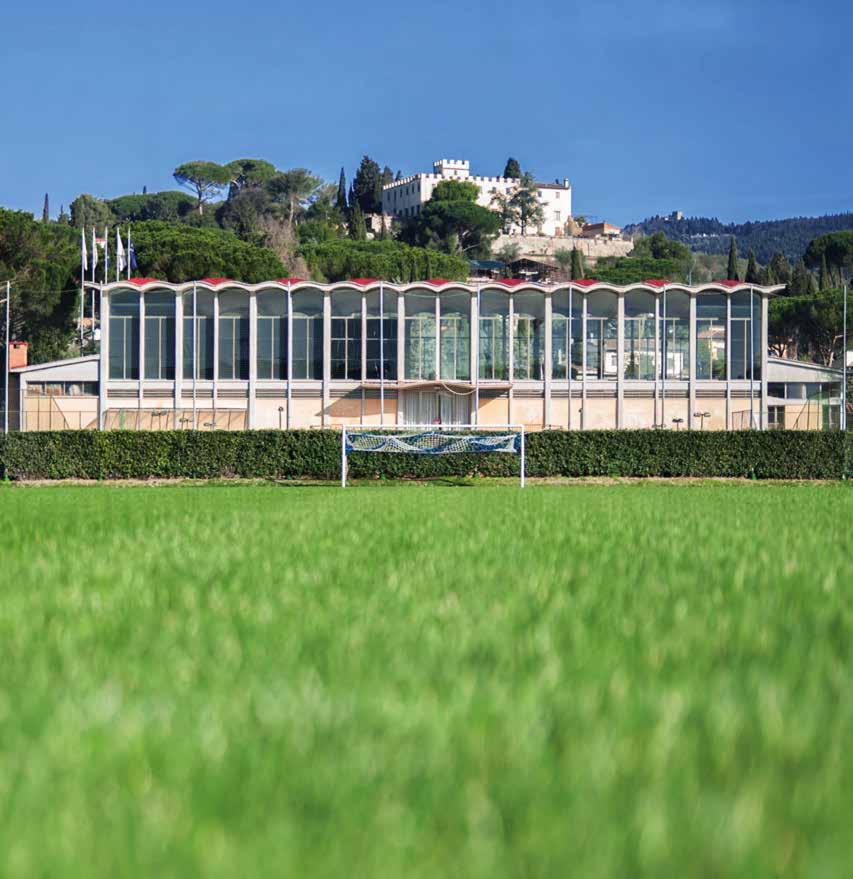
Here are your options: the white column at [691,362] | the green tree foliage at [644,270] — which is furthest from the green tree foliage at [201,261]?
the green tree foliage at [644,270]

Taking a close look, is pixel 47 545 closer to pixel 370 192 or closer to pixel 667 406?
pixel 667 406

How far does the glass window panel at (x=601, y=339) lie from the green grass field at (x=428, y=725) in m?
45.1

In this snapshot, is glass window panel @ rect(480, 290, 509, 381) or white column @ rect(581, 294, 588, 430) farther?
glass window panel @ rect(480, 290, 509, 381)

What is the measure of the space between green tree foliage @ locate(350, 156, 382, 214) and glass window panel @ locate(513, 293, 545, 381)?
14740 cm

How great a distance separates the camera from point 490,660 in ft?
13.0

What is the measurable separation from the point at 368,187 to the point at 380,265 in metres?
96.0

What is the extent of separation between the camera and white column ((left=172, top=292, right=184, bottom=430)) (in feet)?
163

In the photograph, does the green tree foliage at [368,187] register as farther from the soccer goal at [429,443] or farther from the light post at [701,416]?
the soccer goal at [429,443]

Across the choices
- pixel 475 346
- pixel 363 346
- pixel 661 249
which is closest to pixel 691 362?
pixel 475 346

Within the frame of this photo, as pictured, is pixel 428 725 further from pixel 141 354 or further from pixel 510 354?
pixel 141 354

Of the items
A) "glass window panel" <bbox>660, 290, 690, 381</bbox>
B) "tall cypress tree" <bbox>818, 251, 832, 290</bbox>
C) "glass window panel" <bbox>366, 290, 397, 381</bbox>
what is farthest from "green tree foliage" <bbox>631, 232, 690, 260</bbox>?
"glass window panel" <bbox>366, 290, 397, 381</bbox>

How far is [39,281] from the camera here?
217 ft

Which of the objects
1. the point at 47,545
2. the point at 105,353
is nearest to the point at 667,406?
the point at 105,353

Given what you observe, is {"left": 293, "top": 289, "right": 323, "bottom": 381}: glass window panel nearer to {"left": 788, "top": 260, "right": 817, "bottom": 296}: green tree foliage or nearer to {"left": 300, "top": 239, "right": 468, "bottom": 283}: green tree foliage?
{"left": 300, "top": 239, "right": 468, "bottom": 283}: green tree foliage
